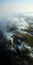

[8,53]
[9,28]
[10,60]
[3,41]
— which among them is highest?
[9,28]

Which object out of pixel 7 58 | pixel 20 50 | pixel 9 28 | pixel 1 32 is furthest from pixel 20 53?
pixel 9 28

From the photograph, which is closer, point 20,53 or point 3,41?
point 20,53

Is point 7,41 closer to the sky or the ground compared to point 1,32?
closer to the ground

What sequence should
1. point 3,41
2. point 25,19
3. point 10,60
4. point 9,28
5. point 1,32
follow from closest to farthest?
point 10,60
point 3,41
point 1,32
point 9,28
point 25,19

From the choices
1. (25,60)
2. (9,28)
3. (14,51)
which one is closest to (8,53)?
(14,51)

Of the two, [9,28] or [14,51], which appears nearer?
[14,51]

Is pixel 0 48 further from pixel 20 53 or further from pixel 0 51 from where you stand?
pixel 20 53

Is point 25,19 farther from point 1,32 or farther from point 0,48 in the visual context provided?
point 0,48

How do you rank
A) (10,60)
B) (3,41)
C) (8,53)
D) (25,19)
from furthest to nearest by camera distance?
(25,19) → (3,41) → (8,53) → (10,60)

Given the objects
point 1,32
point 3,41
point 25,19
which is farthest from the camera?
point 25,19
